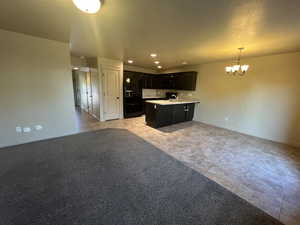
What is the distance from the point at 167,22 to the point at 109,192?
2.70 m

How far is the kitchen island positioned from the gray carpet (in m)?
1.88

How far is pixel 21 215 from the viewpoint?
1378 millimetres

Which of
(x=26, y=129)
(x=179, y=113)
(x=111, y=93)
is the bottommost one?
(x=26, y=129)

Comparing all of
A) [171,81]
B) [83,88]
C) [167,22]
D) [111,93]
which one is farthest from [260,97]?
[83,88]

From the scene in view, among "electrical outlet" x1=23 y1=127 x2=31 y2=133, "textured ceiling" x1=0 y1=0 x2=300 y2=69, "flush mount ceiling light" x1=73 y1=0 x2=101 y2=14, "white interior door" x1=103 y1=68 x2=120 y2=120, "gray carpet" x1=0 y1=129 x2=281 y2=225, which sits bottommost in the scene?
"gray carpet" x1=0 y1=129 x2=281 y2=225

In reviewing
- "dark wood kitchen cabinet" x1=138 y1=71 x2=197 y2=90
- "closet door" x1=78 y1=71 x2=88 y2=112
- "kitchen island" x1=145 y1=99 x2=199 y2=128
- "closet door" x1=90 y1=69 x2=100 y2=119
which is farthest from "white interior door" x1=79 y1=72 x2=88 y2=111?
"kitchen island" x1=145 y1=99 x2=199 y2=128

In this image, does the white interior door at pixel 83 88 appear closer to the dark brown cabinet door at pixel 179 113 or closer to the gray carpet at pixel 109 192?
the gray carpet at pixel 109 192

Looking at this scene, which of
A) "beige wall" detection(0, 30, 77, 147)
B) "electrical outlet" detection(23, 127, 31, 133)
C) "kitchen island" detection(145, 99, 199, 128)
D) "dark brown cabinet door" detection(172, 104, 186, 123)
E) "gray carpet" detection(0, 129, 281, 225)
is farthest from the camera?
"dark brown cabinet door" detection(172, 104, 186, 123)

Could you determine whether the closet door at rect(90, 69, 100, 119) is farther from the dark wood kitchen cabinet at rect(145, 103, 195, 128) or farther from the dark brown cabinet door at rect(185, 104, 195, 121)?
the dark brown cabinet door at rect(185, 104, 195, 121)

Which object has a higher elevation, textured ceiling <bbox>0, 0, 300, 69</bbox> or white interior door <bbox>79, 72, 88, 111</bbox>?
textured ceiling <bbox>0, 0, 300, 69</bbox>

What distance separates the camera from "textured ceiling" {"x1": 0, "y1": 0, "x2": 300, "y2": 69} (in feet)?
5.10

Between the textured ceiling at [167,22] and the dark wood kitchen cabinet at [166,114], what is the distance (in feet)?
7.17

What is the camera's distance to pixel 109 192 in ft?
5.65

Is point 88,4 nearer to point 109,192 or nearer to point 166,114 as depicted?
point 109,192
